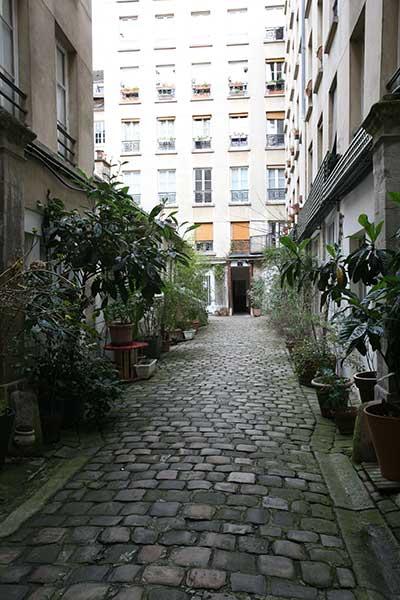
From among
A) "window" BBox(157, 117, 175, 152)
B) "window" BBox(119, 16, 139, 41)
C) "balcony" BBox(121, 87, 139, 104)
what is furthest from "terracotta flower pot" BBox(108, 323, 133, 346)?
"window" BBox(119, 16, 139, 41)

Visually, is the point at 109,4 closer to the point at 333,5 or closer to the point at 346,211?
the point at 333,5

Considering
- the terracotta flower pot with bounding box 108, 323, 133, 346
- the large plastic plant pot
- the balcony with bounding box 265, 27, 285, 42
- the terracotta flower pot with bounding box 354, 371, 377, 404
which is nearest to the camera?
the large plastic plant pot

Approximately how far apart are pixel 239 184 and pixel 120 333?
23.0m

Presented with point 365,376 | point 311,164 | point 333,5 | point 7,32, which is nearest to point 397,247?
point 365,376

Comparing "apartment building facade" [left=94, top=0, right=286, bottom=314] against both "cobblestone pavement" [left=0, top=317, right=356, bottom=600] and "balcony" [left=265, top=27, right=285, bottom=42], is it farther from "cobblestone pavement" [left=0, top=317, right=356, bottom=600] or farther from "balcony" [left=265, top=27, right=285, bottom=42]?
"cobblestone pavement" [left=0, top=317, right=356, bottom=600]

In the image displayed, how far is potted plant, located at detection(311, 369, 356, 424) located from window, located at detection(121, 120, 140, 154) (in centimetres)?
2781

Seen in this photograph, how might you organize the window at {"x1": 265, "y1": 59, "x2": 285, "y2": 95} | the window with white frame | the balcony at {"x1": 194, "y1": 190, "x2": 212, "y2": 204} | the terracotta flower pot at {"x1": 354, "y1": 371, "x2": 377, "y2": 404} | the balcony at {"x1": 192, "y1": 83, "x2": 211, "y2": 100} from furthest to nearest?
Result: the balcony at {"x1": 192, "y1": 83, "x2": 211, "y2": 100} → the balcony at {"x1": 194, "y1": 190, "x2": 212, "y2": 204} → the window at {"x1": 265, "y1": 59, "x2": 285, "y2": 95} → the window with white frame → the terracotta flower pot at {"x1": 354, "y1": 371, "x2": 377, "y2": 404}

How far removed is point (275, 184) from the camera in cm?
2995

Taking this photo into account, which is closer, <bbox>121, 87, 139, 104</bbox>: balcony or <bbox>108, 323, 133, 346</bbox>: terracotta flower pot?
<bbox>108, 323, 133, 346</bbox>: terracotta flower pot

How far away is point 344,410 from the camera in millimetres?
5641

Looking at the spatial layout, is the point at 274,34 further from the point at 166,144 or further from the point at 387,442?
the point at 387,442

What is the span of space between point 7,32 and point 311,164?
10.2m

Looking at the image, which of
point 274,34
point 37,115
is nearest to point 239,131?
point 274,34

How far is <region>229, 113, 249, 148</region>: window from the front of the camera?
99.3ft
